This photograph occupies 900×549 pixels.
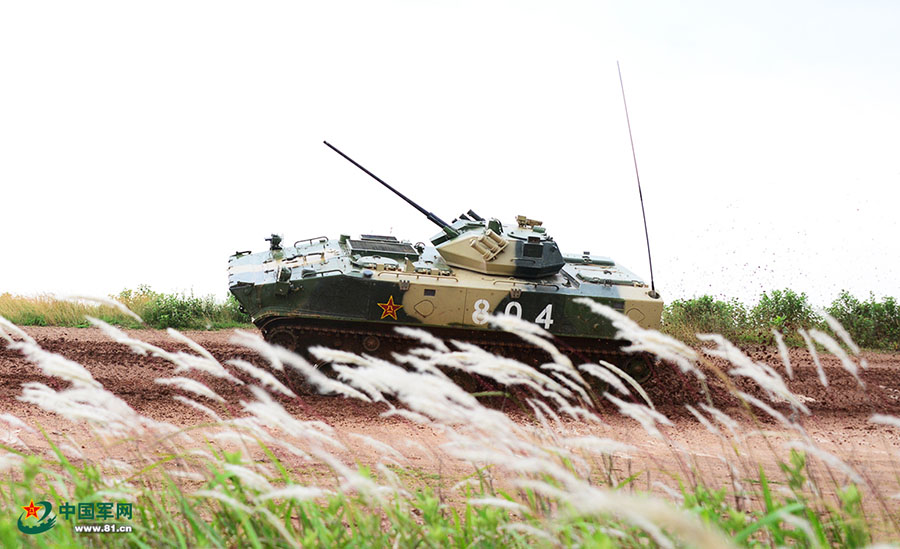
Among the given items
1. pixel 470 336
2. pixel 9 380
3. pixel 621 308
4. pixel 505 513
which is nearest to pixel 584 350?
pixel 621 308

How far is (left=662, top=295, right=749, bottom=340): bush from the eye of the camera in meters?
17.6

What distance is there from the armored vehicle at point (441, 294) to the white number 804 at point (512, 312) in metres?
0.01

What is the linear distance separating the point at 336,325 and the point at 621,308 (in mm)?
3706

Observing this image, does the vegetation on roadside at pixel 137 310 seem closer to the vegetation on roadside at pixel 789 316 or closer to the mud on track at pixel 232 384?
the mud on track at pixel 232 384

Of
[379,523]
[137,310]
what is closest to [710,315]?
[137,310]

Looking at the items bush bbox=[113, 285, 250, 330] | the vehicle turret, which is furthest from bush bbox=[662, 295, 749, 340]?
bush bbox=[113, 285, 250, 330]

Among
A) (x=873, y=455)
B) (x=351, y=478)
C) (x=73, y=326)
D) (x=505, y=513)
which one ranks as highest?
(x=73, y=326)

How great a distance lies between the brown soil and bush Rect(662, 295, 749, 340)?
8.75 feet

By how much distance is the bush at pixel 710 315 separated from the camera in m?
17.6

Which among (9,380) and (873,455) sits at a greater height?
(9,380)

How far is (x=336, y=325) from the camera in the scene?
10.2 meters

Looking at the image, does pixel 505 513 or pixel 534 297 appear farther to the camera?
pixel 534 297

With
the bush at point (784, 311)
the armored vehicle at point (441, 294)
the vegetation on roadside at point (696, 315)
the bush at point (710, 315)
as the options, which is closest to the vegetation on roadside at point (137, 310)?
the vegetation on roadside at point (696, 315)

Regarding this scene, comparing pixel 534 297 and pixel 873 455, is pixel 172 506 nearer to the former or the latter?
pixel 534 297
